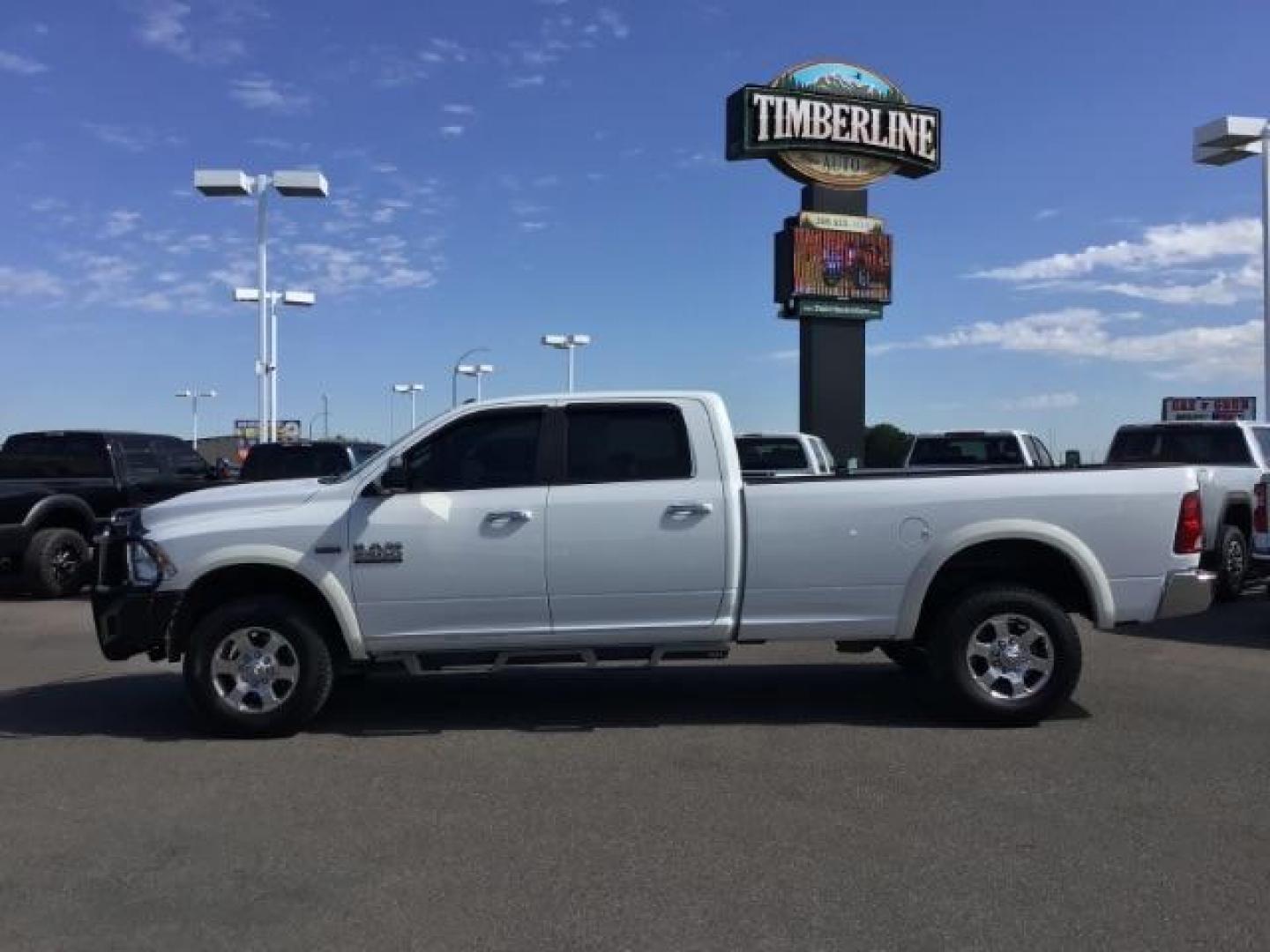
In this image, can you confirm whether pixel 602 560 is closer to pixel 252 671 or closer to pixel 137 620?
pixel 252 671

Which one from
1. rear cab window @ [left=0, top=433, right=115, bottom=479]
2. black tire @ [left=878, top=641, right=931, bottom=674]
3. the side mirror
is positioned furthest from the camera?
rear cab window @ [left=0, top=433, right=115, bottom=479]

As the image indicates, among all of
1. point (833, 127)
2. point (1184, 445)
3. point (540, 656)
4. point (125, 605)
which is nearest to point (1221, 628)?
point (1184, 445)

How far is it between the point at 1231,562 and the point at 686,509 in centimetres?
883

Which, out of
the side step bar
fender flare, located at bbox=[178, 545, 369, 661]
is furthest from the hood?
the side step bar

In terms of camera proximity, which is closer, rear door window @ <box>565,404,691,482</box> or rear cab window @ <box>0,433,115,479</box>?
rear door window @ <box>565,404,691,482</box>

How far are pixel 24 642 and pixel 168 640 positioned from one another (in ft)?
16.8

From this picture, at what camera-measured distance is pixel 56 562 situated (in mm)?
14312

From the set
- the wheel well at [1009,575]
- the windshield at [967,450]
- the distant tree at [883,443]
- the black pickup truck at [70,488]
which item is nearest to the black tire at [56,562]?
the black pickup truck at [70,488]

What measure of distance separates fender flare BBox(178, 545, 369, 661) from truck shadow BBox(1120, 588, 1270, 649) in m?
6.59

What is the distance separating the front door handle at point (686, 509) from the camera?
6867mm

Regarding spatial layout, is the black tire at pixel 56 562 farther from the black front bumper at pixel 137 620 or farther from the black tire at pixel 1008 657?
the black tire at pixel 1008 657

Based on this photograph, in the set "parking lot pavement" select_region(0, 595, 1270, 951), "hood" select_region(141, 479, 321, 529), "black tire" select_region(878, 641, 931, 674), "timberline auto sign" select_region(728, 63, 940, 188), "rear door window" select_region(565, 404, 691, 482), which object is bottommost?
"parking lot pavement" select_region(0, 595, 1270, 951)

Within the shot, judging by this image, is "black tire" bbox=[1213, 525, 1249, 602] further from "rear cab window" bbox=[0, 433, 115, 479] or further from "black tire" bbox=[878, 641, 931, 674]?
"rear cab window" bbox=[0, 433, 115, 479]

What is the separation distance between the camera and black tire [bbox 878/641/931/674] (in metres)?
7.67
